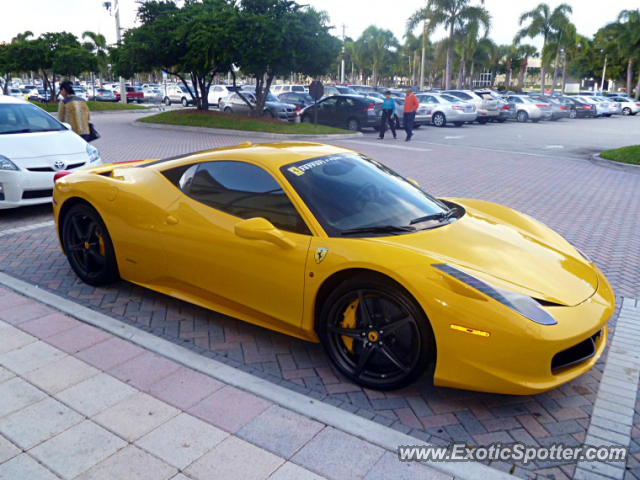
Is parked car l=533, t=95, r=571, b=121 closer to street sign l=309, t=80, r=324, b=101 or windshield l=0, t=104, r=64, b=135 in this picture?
street sign l=309, t=80, r=324, b=101

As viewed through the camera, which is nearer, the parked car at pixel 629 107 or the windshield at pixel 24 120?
the windshield at pixel 24 120

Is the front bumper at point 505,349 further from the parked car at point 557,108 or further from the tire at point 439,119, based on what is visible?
the parked car at point 557,108

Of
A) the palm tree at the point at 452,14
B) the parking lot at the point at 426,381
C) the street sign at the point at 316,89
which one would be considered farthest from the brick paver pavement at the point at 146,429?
the palm tree at the point at 452,14

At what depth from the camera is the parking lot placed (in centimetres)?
319

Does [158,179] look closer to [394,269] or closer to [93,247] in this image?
[93,247]

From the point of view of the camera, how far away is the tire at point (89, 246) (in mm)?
4816

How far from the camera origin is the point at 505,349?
2938 mm

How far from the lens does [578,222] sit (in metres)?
7.86

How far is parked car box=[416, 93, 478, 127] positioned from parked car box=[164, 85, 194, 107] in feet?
70.0

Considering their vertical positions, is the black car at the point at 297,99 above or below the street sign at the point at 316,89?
below

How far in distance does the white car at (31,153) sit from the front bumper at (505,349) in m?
6.18

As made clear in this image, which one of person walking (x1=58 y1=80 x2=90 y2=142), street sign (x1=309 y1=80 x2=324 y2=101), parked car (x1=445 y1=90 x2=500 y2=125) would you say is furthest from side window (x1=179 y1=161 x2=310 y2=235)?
parked car (x1=445 y1=90 x2=500 y2=125)

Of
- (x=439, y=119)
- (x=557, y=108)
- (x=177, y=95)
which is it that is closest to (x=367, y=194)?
(x=439, y=119)

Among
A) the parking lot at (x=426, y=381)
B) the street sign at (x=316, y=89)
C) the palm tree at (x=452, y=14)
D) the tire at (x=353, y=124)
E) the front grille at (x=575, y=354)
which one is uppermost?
the palm tree at (x=452, y=14)
